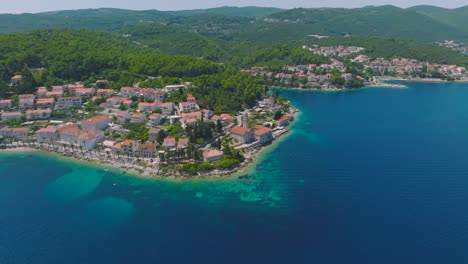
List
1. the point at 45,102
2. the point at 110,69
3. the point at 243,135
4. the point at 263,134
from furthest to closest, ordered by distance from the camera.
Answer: the point at 110,69, the point at 45,102, the point at 263,134, the point at 243,135

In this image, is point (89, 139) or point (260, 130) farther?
point (260, 130)

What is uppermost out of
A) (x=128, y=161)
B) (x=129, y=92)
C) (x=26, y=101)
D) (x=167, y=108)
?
(x=129, y=92)

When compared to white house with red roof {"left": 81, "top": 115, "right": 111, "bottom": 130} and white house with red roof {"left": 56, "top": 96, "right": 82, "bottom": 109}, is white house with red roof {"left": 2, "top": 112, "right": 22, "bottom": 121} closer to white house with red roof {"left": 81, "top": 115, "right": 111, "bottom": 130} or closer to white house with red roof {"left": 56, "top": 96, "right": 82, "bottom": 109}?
white house with red roof {"left": 56, "top": 96, "right": 82, "bottom": 109}

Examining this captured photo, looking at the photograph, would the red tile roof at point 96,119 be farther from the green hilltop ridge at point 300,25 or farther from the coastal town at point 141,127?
the green hilltop ridge at point 300,25

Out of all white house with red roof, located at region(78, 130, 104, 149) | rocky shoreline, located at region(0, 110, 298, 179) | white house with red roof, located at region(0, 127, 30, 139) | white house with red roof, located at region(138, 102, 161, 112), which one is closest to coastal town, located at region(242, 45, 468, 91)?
white house with red roof, located at region(138, 102, 161, 112)

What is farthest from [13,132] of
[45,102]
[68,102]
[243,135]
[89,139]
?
[243,135]

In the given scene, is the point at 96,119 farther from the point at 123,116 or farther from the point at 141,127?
the point at 141,127
